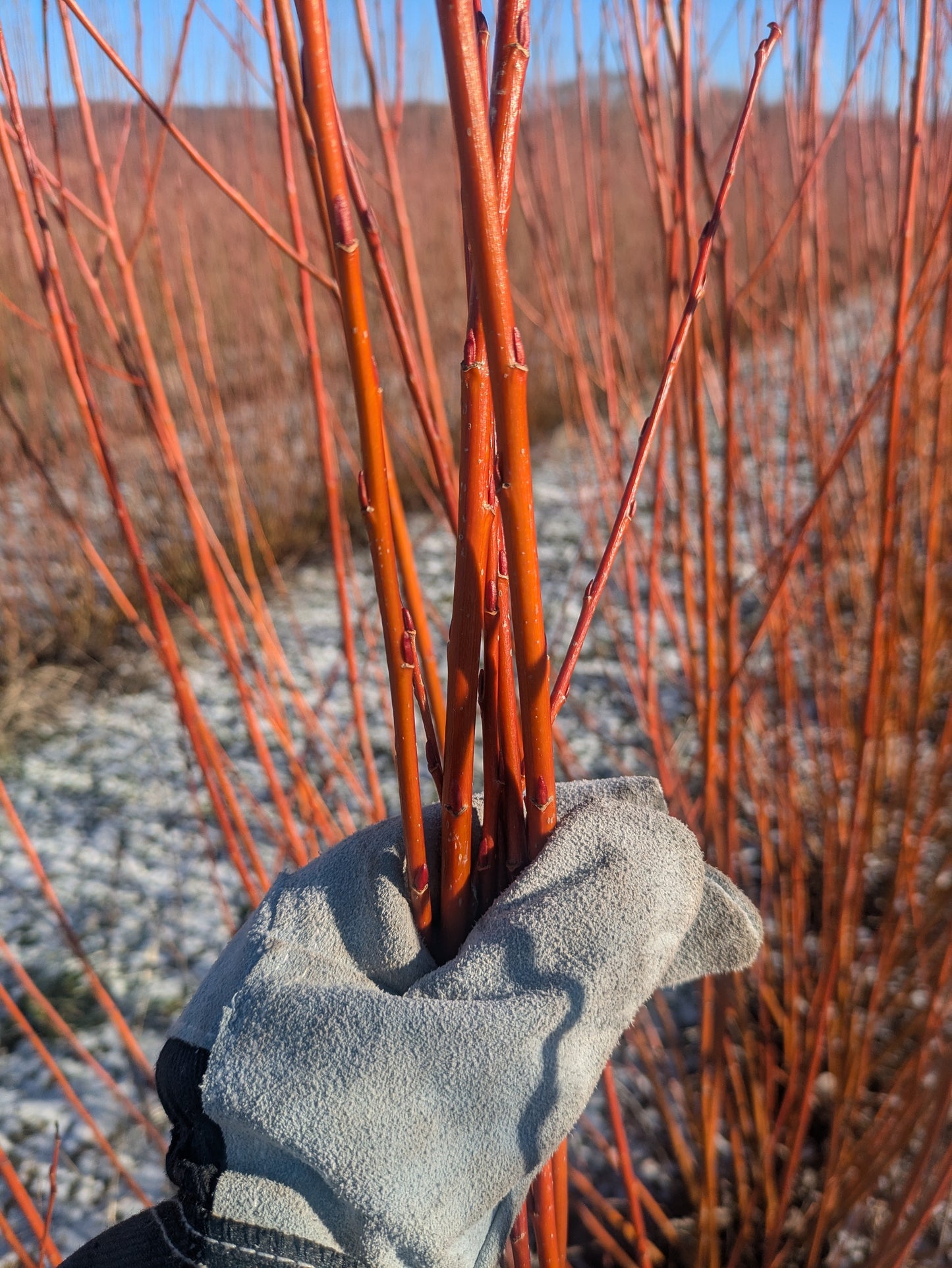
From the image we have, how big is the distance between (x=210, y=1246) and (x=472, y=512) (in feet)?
0.99

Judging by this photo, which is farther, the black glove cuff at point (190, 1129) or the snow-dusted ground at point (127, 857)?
the snow-dusted ground at point (127, 857)

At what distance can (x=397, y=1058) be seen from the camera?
0.32m

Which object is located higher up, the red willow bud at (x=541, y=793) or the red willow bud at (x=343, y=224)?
the red willow bud at (x=343, y=224)

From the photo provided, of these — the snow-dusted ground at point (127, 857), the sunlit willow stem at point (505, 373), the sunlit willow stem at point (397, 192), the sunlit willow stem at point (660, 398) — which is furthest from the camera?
the snow-dusted ground at point (127, 857)

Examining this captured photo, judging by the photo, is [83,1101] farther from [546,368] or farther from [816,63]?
[546,368]

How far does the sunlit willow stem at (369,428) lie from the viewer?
0.26m

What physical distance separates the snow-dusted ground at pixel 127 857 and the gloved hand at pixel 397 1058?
20.8 inches

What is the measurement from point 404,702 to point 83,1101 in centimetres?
127

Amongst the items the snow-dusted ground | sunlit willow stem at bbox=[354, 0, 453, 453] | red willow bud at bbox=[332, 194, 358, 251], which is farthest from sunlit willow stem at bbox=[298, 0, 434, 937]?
the snow-dusted ground

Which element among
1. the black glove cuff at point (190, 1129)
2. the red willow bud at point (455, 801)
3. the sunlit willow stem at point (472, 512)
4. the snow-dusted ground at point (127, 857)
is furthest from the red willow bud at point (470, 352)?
the snow-dusted ground at point (127, 857)

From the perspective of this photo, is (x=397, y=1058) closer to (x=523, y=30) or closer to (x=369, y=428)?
(x=369, y=428)

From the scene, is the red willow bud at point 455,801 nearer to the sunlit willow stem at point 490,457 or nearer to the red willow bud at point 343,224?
the sunlit willow stem at point 490,457

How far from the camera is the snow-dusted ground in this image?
4.00ft

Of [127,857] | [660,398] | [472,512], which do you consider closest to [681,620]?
[127,857]
